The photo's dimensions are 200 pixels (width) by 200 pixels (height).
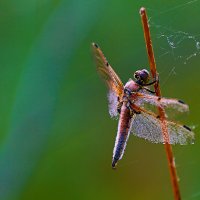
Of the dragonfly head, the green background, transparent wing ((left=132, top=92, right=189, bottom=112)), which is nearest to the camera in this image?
transparent wing ((left=132, top=92, right=189, bottom=112))

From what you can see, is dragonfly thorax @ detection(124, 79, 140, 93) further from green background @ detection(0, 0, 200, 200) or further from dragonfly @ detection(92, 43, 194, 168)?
green background @ detection(0, 0, 200, 200)

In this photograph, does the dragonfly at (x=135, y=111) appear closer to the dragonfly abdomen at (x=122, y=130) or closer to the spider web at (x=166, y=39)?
the dragonfly abdomen at (x=122, y=130)

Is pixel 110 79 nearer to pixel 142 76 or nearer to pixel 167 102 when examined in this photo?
pixel 142 76

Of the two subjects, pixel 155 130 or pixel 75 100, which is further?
pixel 75 100

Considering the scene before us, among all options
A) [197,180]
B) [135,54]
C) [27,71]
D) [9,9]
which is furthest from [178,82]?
[9,9]

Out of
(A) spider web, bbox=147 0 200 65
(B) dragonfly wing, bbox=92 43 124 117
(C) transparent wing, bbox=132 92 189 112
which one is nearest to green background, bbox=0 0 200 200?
(A) spider web, bbox=147 0 200 65

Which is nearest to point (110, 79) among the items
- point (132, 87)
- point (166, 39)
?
point (132, 87)
